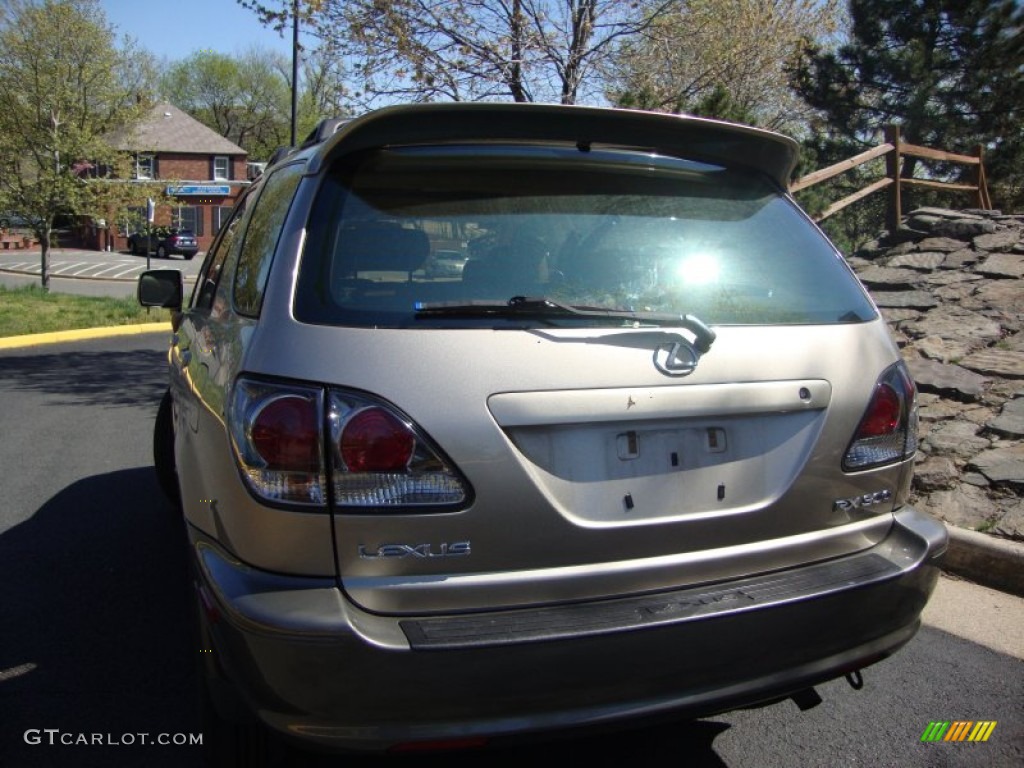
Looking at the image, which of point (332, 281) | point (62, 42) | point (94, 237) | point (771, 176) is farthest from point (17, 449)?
point (94, 237)

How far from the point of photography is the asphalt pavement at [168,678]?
9.25ft

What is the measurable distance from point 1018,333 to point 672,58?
7129 millimetres

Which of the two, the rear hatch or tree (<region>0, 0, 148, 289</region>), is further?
tree (<region>0, 0, 148, 289</region>)

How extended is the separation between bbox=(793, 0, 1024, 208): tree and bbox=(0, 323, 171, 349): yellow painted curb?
13.6m

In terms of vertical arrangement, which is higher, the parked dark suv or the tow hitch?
the parked dark suv

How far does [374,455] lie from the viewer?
6.59 feet

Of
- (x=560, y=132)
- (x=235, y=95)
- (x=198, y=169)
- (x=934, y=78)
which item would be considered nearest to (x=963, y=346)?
(x=560, y=132)

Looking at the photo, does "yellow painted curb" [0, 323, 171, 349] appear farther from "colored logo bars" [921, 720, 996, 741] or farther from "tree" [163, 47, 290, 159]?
"tree" [163, 47, 290, 159]

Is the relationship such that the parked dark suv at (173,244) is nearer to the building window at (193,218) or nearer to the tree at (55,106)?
the building window at (193,218)

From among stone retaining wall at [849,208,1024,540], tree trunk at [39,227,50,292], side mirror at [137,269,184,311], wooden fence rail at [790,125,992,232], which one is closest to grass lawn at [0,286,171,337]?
tree trunk at [39,227,50,292]

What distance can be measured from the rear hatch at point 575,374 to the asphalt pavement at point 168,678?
32cm

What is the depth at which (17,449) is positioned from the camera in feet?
20.7

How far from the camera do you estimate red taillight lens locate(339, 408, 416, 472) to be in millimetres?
2008

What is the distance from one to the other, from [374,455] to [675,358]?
2.57 ft
